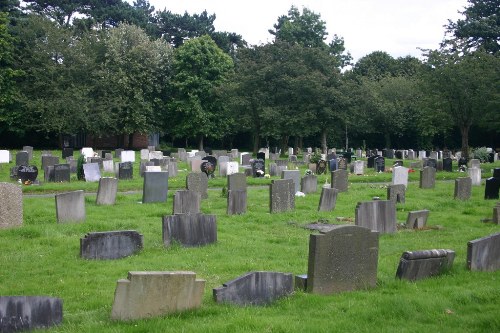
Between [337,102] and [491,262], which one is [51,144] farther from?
[491,262]

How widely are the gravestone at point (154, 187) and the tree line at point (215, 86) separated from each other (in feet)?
80.9

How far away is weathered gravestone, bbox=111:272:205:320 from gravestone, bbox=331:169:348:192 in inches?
593

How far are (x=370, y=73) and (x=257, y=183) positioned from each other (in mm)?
48427

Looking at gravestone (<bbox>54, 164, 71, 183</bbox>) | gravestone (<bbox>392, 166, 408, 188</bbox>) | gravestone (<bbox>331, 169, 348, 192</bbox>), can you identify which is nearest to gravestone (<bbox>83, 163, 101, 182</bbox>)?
gravestone (<bbox>54, 164, 71, 183</bbox>)

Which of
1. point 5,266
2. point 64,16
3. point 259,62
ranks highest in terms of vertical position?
point 64,16

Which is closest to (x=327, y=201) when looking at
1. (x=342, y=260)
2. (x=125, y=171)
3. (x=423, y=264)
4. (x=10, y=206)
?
(x=10, y=206)

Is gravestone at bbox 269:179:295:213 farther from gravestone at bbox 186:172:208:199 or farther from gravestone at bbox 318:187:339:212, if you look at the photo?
gravestone at bbox 186:172:208:199

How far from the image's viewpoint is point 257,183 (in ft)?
84.6

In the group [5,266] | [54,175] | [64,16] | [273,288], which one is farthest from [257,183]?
[64,16]

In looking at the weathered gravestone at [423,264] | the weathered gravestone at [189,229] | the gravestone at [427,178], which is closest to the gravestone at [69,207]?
the weathered gravestone at [189,229]

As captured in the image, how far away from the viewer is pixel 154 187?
61.0 feet

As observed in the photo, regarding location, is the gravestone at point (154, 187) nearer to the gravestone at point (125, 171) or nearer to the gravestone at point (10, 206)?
the gravestone at point (10, 206)

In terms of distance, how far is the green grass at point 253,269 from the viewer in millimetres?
6855

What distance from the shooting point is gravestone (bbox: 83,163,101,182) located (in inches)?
977
